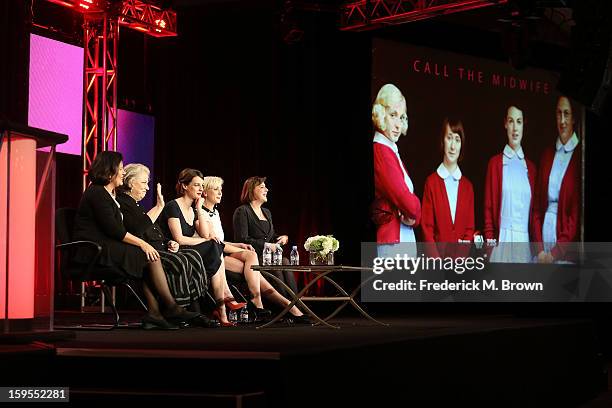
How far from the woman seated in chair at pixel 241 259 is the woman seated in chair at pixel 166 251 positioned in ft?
1.63

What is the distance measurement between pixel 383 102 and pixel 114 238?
475 cm

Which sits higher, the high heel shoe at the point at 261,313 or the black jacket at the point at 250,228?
the black jacket at the point at 250,228

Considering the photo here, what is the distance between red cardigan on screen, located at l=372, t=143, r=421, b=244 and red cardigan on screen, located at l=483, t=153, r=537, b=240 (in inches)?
42.4

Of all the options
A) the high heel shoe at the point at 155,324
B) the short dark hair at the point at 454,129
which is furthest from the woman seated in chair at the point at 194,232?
the short dark hair at the point at 454,129

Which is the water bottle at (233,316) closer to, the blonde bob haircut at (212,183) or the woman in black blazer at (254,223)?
the woman in black blazer at (254,223)

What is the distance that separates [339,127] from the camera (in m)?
9.83

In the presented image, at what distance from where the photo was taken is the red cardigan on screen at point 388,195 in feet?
30.2

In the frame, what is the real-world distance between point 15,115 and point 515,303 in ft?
18.7

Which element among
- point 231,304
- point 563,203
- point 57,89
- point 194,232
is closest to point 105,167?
point 194,232

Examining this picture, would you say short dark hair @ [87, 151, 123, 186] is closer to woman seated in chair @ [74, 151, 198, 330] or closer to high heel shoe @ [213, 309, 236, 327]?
woman seated in chair @ [74, 151, 198, 330]

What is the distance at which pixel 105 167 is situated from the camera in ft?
16.4

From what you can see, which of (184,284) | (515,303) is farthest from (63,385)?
(515,303)

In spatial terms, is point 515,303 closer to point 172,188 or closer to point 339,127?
point 339,127

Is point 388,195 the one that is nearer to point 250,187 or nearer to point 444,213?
point 444,213
